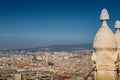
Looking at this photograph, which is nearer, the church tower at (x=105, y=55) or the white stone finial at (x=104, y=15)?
the church tower at (x=105, y=55)

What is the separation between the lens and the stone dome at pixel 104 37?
208 inches

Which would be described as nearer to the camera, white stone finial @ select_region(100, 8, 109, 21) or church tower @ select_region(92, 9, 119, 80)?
church tower @ select_region(92, 9, 119, 80)

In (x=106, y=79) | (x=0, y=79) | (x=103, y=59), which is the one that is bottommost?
(x=0, y=79)

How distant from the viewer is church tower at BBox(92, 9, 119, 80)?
5285mm

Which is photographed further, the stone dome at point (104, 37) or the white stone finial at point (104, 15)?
the white stone finial at point (104, 15)

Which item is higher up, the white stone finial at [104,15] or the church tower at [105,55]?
the white stone finial at [104,15]

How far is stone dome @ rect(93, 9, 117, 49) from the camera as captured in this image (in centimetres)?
528

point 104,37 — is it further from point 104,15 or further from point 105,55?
point 104,15

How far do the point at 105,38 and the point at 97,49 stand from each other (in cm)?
25

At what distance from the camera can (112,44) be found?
17.3ft

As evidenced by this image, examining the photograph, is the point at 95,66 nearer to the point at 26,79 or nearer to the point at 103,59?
the point at 103,59

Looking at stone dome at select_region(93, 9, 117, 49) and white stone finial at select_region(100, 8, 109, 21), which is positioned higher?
white stone finial at select_region(100, 8, 109, 21)

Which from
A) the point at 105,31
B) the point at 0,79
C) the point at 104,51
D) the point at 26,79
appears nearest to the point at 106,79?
the point at 104,51

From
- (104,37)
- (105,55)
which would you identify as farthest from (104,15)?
(105,55)
